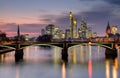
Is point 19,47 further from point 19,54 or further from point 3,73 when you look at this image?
point 3,73

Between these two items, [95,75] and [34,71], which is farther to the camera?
[34,71]

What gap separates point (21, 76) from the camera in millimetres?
44906

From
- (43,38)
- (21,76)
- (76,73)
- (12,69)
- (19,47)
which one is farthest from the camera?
(43,38)

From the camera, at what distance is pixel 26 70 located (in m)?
51.0

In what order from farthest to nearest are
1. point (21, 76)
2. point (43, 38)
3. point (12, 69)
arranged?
1. point (43, 38)
2. point (12, 69)
3. point (21, 76)

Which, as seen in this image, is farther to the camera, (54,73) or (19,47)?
(19,47)

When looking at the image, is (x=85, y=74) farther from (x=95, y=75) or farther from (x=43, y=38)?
(x=43, y=38)

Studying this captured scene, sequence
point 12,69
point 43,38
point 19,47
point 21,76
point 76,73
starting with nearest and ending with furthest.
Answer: point 21,76 → point 76,73 → point 12,69 → point 19,47 → point 43,38

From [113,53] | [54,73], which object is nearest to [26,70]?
[54,73]

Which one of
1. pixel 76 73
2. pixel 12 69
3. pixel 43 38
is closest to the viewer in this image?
→ pixel 76 73

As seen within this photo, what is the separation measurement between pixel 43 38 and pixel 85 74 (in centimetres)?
12374

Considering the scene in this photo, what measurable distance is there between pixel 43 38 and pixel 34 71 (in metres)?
121

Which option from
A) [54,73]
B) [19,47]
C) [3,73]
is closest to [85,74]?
[54,73]

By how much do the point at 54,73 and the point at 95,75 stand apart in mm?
6488
